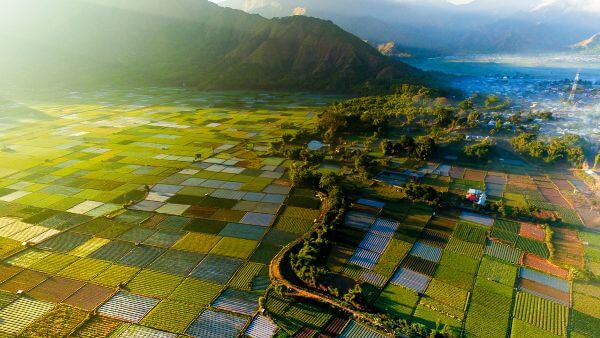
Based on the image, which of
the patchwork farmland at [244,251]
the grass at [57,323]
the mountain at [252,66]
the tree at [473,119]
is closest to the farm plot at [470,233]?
the patchwork farmland at [244,251]

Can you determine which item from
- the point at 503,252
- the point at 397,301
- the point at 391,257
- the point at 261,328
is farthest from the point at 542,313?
the point at 261,328

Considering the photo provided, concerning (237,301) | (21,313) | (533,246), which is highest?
(533,246)

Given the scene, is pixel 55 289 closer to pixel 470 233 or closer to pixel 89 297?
pixel 89 297

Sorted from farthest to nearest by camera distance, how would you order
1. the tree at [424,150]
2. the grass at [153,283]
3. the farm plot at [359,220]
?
the tree at [424,150] < the farm plot at [359,220] < the grass at [153,283]

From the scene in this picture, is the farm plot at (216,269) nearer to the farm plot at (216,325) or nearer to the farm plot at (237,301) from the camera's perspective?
the farm plot at (237,301)

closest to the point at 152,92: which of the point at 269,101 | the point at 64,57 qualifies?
the point at 269,101

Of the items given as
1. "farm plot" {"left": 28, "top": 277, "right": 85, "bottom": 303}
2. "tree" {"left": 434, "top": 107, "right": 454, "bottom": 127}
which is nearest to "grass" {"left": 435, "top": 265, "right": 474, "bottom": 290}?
"farm plot" {"left": 28, "top": 277, "right": 85, "bottom": 303}
